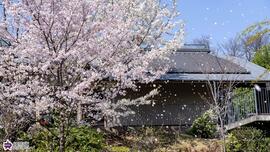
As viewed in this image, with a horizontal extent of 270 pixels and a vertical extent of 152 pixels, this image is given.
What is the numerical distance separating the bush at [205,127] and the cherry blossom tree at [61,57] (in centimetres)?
725

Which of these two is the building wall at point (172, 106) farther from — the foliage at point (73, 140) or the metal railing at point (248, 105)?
the foliage at point (73, 140)

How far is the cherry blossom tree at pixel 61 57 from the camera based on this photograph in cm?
840

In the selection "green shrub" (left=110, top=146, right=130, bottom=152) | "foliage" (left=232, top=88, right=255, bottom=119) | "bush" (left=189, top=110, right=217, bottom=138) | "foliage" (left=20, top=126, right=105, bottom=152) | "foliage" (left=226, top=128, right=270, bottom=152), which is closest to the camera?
"foliage" (left=20, top=126, right=105, bottom=152)

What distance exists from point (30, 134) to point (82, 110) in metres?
2.58

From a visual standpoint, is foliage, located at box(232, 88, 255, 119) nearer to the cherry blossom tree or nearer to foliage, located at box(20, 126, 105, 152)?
foliage, located at box(20, 126, 105, 152)

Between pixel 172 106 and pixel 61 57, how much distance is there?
11.6 meters

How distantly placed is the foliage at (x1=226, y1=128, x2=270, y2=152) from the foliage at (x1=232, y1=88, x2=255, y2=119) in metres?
1.77

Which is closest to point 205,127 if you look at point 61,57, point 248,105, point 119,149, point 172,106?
point 248,105

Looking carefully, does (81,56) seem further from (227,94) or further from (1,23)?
(227,94)

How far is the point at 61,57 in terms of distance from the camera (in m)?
8.24

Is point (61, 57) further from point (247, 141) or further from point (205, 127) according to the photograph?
point (205, 127)

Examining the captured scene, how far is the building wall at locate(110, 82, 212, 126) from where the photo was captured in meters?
18.8

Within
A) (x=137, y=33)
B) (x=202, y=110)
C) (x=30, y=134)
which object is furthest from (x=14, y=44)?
(x=202, y=110)

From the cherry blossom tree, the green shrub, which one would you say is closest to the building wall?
the green shrub
